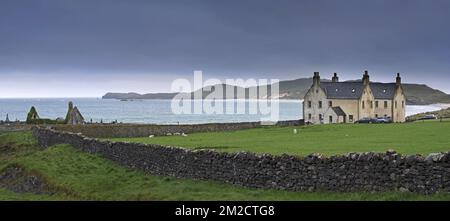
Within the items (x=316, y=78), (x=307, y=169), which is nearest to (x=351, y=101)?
(x=316, y=78)

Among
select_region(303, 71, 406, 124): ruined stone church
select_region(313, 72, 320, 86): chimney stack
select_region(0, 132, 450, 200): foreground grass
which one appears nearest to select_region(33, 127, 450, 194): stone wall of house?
select_region(0, 132, 450, 200): foreground grass

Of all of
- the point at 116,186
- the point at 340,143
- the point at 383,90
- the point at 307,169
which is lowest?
the point at 116,186

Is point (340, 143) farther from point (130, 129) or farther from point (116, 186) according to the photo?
point (130, 129)

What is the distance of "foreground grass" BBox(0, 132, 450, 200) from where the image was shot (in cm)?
2092

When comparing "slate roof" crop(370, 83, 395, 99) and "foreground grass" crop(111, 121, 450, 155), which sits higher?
"slate roof" crop(370, 83, 395, 99)

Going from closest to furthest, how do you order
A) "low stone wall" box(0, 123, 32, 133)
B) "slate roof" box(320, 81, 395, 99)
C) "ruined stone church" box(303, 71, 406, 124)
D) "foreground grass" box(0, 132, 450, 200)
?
"foreground grass" box(0, 132, 450, 200) → "low stone wall" box(0, 123, 32, 133) → "ruined stone church" box(303, 71, 406, 124) → "slate roof" box(320, 81, 395, 99)

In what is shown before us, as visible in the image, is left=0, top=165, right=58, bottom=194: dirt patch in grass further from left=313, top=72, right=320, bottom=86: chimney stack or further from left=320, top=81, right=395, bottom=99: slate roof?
left=320, top=81, right=395, bottom=99: slate roof

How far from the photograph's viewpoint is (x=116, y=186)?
2834 centimetres

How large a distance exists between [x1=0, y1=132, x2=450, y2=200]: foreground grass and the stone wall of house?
35cm

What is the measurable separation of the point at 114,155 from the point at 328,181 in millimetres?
18036

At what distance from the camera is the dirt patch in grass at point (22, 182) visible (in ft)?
102

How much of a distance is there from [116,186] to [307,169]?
10818mm
